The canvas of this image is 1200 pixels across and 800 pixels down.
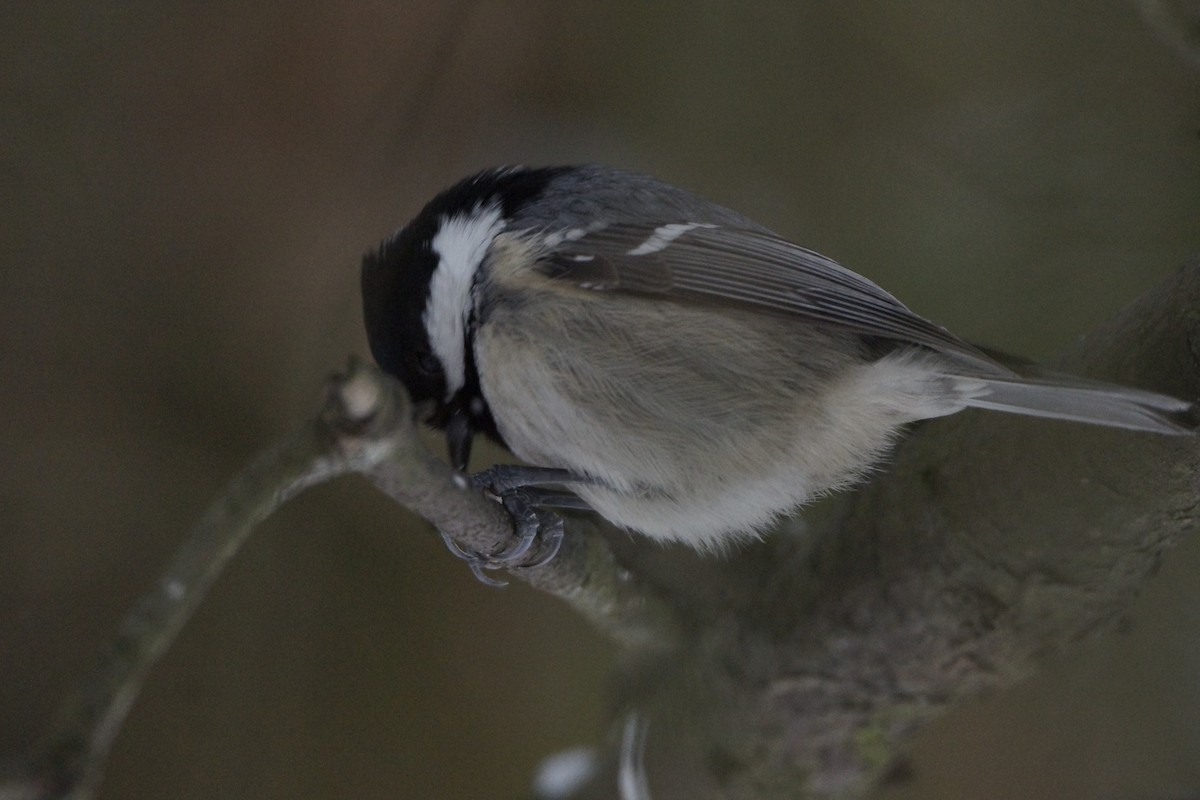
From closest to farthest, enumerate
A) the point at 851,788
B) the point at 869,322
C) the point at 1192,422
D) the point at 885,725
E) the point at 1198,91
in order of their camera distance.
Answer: the point at 1192,422, the point at 869,322, the point at 1198,91, the point at 885,725, the point at 851,788

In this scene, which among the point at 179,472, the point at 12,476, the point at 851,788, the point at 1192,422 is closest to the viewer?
the point at 1192,422

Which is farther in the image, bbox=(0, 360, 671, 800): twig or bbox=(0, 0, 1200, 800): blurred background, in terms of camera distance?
bbox=(0, 0, 1200, 800): blurred background

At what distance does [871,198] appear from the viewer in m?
1.64

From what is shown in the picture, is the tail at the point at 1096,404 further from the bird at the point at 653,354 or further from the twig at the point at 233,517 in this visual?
the twig at the point at 233,517

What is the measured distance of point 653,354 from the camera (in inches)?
46.4

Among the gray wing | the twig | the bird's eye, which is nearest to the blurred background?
the gray wing

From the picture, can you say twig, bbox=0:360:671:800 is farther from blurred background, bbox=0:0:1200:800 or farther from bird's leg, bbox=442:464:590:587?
→ blurred background, bbox=0:0:1200:800

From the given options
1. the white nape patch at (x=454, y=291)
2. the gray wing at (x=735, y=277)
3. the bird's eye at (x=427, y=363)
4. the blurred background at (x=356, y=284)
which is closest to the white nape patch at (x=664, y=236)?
the gray wing at (x=735, y=277)

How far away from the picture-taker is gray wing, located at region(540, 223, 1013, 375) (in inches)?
45.8

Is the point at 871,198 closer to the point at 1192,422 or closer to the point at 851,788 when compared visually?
the point at 1192,422

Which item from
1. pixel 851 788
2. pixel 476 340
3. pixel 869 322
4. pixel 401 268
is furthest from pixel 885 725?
pixel 401 268

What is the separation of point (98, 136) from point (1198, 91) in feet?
6.41

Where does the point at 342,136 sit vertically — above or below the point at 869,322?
below

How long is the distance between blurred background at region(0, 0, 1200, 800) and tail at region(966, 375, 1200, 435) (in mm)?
479
